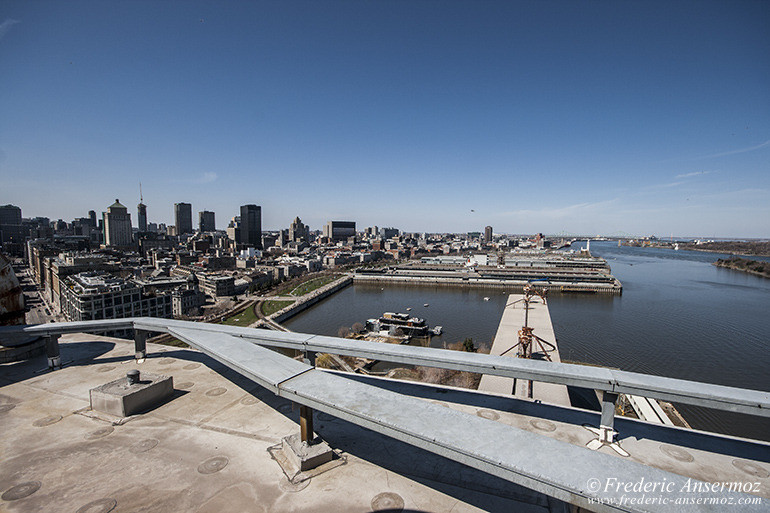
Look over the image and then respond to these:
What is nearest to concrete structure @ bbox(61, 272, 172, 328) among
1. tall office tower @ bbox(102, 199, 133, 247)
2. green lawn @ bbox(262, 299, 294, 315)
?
green lawn @ bbox(262, 299, 294, 315)

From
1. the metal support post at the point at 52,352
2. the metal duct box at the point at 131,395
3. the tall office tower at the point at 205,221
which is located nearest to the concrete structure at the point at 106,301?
the metal support post at the point at 52,352

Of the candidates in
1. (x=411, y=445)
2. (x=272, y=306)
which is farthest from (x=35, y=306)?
(x=411, y=445)

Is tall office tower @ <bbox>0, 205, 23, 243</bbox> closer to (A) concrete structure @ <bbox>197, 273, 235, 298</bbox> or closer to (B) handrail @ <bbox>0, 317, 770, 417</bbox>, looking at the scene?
(A) concrete structure @ <bbox>197, 273, 235, 298</bbox>

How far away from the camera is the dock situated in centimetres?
825

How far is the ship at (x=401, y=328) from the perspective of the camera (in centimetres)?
1648

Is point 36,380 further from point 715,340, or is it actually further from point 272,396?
point 715,340

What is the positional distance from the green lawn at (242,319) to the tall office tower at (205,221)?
98625mm

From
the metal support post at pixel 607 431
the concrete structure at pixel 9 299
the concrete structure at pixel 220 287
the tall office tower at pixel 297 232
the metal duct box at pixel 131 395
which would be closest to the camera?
the metal support post at pixel 607 431

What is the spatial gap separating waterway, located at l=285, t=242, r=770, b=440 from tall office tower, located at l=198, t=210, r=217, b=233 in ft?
305

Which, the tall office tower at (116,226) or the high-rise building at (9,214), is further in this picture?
the high-rise building at (9,214)

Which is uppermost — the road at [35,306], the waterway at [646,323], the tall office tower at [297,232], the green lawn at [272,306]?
the tall office tower at [297,232]

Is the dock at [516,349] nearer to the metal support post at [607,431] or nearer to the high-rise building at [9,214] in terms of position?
the metal support post at [607,431]

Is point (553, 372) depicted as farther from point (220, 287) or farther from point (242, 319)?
point (220, 287)

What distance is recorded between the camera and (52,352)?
454cm
